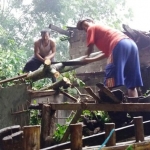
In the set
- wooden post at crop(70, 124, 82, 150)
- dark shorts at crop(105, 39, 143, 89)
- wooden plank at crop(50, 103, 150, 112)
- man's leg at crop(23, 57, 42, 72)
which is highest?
man's leg at crop(23, 57, 42, 72)

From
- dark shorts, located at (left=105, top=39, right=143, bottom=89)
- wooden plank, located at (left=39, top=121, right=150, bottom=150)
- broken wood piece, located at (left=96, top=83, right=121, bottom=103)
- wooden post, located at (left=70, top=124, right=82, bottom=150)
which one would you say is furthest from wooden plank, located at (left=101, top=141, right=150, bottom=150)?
dark shorts, located at (left=105, top=39, right=143, bottom=89)

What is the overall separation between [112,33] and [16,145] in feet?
7.57

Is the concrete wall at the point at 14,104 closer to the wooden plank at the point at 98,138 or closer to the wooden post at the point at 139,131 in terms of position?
the wooden plank at the point at 98,138

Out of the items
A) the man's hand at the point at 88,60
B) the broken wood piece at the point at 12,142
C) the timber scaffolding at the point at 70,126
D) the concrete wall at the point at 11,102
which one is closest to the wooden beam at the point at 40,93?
the timber scaffolding at the point at 70,126

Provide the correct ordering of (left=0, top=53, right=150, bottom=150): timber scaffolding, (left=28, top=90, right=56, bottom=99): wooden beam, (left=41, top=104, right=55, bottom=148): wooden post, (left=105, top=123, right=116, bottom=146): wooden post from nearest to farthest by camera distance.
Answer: (left=0, top=53, right=150, bottom=150): timber scaffolding, (left=105, top=123, right=116, bottom=146): wooden post, (left=41, top=104, right=55, bottom=148): wooden post, (left=28, top=90, right=56, bottom=99): wooden beam

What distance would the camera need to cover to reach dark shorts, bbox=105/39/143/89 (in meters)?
4.23

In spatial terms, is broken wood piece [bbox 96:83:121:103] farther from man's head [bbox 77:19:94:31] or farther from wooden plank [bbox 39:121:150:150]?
man's head [bbox 77:19:94:31]

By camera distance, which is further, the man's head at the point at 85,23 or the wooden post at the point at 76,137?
the man's head at the point at 85,23

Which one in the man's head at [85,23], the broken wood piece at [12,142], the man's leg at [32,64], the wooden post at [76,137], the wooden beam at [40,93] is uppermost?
the man's head at [85,23]

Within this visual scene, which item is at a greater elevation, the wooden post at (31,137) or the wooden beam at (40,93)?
the wooden beam at (40,93)

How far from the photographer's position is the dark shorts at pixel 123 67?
4.23 metres

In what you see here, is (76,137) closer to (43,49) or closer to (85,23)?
(85,23)

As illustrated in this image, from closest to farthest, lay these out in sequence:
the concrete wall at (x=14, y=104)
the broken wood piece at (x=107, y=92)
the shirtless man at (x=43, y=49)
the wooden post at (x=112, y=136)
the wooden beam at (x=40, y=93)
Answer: the wooden post at (x=112, y=136), the broken wood piece at (x=107, y=92), the concrete wall at (x=14, y=104), the wooden beam at (x=40, y=93), the shirtless man at (x=43, y=49)

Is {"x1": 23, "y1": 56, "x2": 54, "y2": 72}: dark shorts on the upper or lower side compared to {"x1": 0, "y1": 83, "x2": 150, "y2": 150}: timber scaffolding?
upper
